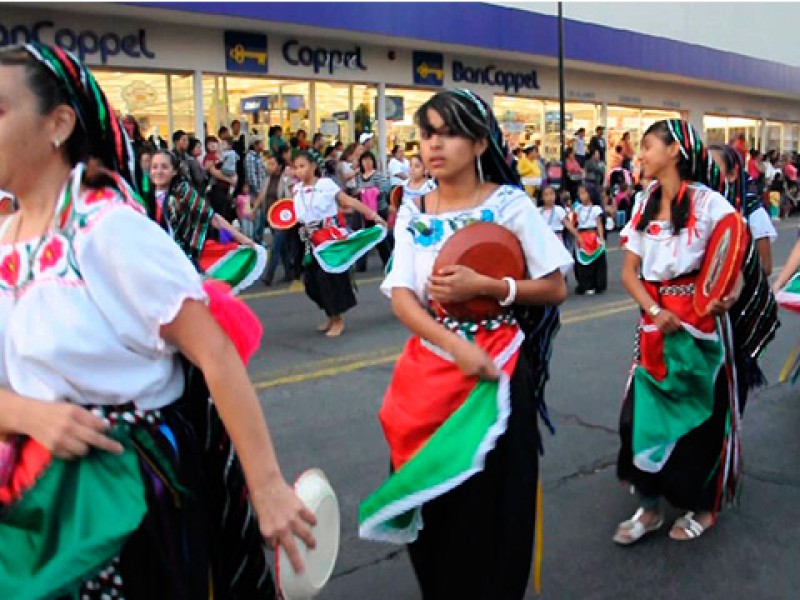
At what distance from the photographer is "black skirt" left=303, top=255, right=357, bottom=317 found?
824 centimetres

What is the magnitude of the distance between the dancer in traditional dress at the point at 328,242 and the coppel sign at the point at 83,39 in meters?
7.39

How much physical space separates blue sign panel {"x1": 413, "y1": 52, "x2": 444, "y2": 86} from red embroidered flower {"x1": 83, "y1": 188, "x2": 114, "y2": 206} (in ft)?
63.4

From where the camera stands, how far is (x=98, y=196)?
1.70 meters

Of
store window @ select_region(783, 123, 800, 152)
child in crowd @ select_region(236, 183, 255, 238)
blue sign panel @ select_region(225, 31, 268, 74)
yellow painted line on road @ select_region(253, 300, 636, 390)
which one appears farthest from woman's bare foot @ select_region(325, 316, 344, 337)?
store window @ select_region(783, 123, 800, 152)

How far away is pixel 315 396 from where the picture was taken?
6.00 meters

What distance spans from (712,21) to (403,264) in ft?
105

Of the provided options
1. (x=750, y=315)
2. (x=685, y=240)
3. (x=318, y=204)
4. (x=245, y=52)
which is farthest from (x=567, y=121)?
(x=685, y=240)

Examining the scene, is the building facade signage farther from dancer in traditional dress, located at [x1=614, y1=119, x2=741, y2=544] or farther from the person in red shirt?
dancer in traditional dress, located at [x1=614, y1=119, x2=741, y2=544]

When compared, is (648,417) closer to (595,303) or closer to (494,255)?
(494,255)

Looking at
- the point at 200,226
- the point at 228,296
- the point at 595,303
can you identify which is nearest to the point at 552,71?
the point at 595,303

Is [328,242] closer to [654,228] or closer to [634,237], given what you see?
[634,237]

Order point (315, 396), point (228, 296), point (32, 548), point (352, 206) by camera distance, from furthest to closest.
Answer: point (352, 206), point (315, 396), point (228, 296), point (32, 548)

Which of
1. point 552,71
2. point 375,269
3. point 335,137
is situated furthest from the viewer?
point 552,71

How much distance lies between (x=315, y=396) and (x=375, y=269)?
7.09 meters
